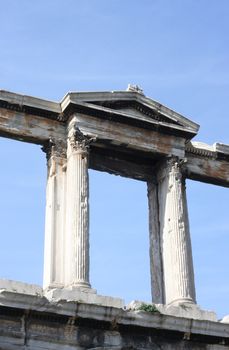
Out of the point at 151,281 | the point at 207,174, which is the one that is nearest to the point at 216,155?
the point at 207,174

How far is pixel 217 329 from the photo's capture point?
16.5m

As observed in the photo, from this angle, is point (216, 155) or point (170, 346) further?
point (216, 155)

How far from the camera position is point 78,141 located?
56.7 ft

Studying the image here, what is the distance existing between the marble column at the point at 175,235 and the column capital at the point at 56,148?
232 cm

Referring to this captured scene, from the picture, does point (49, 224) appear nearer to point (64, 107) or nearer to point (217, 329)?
point (64, 107)

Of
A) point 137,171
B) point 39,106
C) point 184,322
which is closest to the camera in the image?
point 184,322

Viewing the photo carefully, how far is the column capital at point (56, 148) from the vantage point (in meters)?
17.5

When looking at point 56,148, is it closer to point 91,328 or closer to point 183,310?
point 91,328

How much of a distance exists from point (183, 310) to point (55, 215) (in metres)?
3.22

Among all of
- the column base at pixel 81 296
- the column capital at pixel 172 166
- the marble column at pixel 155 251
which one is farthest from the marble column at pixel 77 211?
the marble column at pixel 155 251

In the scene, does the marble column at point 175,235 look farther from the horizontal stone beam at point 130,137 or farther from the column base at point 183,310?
the horizontal stone beam at point 130,137

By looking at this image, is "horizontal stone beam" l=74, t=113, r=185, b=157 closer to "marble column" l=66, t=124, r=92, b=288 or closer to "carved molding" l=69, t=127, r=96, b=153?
"carved molding" l=69, t=127, r=96, b=153

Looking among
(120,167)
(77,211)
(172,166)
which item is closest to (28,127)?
(77,211)

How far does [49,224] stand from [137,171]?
2.84m
